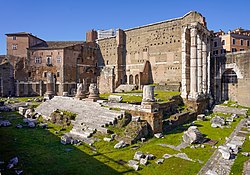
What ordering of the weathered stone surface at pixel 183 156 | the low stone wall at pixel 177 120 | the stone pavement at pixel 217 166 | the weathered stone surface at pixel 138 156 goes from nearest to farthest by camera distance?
the stone pavement at pixel 217 166 → the weathered stone surface at pixel 138 156 → the weathered stone surface at pixel 183 156 → the low stone wall at pixel 177 120

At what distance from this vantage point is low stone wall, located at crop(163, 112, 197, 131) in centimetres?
1419

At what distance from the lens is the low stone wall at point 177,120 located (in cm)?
1419

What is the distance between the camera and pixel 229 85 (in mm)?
24562

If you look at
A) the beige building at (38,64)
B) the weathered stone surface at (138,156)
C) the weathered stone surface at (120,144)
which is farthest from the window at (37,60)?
the weathered stone surface at (138,156)

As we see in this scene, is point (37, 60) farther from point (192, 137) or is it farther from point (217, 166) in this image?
point (217, 166)

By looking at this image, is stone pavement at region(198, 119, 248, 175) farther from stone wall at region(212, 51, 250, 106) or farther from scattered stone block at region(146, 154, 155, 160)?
stone wall at region(212, 51, 250, 106)

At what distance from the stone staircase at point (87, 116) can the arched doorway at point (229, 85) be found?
17.4m

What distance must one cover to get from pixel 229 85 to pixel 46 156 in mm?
23088

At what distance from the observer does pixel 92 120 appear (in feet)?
45.4

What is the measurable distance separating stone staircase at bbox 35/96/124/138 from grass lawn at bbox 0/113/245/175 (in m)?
1.06

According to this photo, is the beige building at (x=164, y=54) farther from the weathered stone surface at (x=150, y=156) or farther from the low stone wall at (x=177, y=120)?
the weathered stone surface at (x=150, y=156)

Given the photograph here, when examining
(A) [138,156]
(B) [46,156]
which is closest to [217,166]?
(A) [138,156]

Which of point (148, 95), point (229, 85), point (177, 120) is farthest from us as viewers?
point (229, 85)

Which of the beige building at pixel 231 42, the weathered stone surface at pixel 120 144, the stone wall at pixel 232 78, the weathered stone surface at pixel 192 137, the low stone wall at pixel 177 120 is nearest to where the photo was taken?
the weathered stone surface at pixel 120 144
